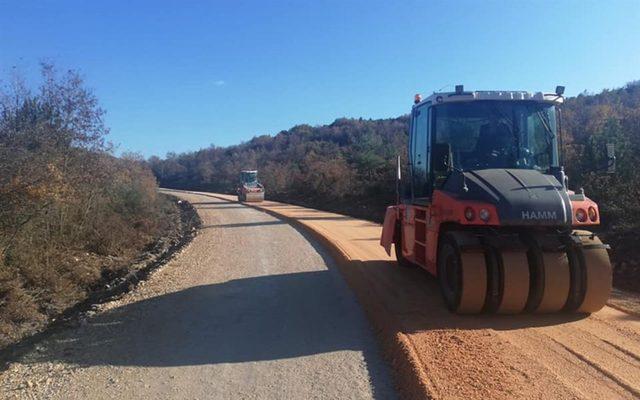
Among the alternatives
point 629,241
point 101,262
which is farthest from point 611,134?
point 101,262

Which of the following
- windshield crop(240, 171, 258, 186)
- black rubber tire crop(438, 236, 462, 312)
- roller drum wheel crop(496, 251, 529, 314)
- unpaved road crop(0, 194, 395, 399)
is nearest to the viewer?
unpaved road crop(0, 194, 395, 399)

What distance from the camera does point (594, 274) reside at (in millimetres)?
7016

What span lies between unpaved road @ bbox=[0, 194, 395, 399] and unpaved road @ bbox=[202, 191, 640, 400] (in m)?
0.49

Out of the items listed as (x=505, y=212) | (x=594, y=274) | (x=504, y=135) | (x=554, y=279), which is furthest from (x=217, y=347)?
(x=504, y=135)

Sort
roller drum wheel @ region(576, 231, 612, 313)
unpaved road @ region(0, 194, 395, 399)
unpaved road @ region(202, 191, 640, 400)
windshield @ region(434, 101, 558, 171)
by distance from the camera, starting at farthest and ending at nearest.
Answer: windshield @ region(434, 101, 558, 171) < roller drum wheel @ region(576, 231, 612, 313) < unpaved road @ region(0, 194, 395, 399) < unpaved road @ region(202, 191, 640, 400)

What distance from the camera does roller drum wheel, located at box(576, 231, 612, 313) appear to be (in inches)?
276

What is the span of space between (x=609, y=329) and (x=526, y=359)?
1.71 m

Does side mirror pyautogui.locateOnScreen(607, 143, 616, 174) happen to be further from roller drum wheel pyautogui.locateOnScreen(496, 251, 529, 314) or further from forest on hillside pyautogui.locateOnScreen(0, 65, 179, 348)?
forest on hillside pyautogui.locateOnScreen(0, 65, 179, 348)

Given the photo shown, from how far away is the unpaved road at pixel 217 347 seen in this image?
561 centimetres

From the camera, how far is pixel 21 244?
42.9 feet

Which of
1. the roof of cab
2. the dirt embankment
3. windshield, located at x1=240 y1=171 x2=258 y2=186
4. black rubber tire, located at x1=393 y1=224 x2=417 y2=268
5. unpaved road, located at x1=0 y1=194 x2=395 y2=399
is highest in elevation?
the roof of cab

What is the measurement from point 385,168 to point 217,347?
108ft

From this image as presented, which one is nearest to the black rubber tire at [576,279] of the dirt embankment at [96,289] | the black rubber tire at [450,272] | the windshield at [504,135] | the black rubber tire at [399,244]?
the black rubber tire at [450,272]

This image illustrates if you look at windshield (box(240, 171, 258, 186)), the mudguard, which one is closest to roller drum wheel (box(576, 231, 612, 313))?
the mudguard
